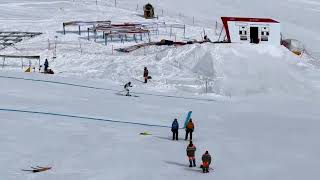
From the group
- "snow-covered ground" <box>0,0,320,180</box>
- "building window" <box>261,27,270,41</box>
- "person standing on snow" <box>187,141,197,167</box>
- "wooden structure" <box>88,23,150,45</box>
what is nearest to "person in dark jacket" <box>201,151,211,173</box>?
"snow-covered ground" <box>0,0,320,180</box>

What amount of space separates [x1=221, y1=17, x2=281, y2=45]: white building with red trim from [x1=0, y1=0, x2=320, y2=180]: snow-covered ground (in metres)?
1.33

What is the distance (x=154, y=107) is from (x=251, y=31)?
12328mm

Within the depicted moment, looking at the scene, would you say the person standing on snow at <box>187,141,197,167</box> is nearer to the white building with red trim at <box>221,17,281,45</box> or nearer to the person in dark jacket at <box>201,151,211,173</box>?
the person in dark jacket at <box>201,151,211,173</box>

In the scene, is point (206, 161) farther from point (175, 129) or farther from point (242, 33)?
point (242, 33)

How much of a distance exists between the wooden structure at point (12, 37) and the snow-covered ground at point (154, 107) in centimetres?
83

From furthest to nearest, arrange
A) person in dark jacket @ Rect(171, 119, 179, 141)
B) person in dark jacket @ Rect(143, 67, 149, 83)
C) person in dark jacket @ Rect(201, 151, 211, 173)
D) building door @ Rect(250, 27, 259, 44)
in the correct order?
building door @ Rect(250, 27, 259, 44) < person in dark jacket @ Rect(143, 67, 149, 83) < person in dark jacket @ Rect(171, 119, 179, 141) < person in dark jacket @ Rect(201, 151, 211, 173)

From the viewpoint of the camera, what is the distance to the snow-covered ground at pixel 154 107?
64.0ft

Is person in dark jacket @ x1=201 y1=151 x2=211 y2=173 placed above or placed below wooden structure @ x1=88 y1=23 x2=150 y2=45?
below

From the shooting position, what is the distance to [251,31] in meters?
38.6

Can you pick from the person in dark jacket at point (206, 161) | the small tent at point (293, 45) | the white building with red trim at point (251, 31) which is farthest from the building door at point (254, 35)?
the person in dark jacket at point (206, 161)

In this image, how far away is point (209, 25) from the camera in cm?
5012

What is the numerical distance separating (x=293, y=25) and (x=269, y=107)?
22.4 metres

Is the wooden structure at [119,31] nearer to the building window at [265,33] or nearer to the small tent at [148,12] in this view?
the small tent at [148,12]

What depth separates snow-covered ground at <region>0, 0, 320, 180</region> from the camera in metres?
19.5
